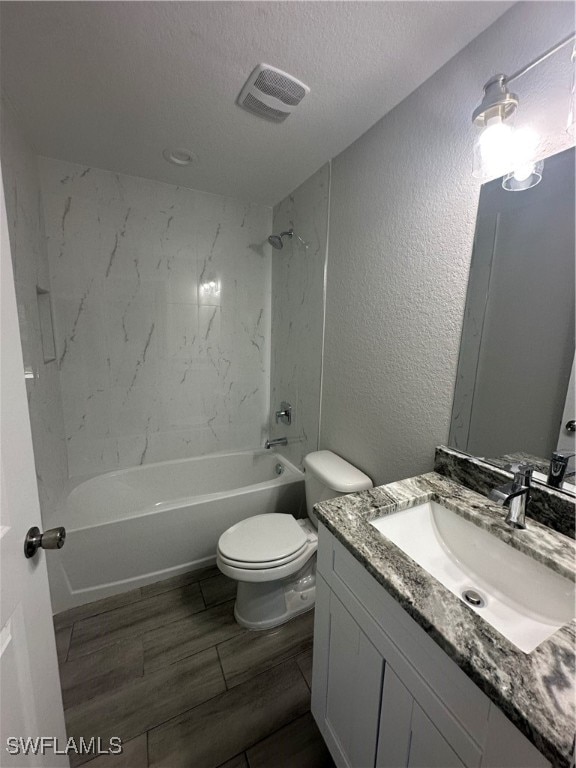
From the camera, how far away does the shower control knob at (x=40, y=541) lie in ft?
2.10

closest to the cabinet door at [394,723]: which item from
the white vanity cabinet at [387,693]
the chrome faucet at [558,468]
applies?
the white vanity cabinet at [387,693]

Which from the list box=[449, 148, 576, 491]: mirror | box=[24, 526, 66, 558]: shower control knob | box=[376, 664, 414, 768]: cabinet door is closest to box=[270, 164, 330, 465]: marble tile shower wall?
box=[449, 148, 576, 491]: mirror

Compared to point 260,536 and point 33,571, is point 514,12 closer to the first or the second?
point 33,571

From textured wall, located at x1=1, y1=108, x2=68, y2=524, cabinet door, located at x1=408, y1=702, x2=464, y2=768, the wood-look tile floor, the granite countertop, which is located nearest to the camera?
the granite countertop

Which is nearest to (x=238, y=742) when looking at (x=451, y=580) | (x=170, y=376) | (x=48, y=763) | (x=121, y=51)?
(x=48, y=763)

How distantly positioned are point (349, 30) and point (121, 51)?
781 mm

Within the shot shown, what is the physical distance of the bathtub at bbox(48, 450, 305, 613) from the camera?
1592 millimetres

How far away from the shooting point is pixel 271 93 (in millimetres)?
1203

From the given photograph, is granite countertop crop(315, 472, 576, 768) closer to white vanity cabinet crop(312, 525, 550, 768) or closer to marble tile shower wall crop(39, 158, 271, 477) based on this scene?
white vanity cabinet crop(312, 525, 550, 768)

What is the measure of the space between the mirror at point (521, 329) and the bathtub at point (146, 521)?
1325 mm

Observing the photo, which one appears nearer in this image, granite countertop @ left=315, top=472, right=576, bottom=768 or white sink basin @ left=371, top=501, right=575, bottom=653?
granite countertop @ left=315, top=472, right=576, bottom=768

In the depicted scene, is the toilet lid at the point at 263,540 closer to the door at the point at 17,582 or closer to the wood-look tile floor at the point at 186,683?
the wood-look tile floor at the point at 186,683

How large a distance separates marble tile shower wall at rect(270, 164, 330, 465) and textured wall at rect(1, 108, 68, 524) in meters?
1.46

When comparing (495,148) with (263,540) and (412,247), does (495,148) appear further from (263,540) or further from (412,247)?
(263,540)
